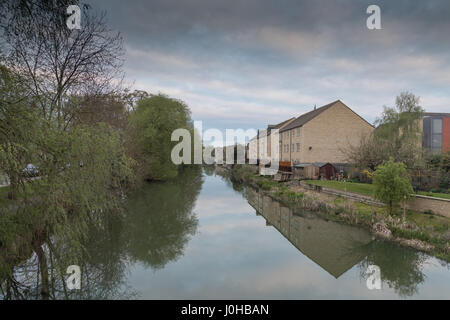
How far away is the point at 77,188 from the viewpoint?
6027mm

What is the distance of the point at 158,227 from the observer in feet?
45.3

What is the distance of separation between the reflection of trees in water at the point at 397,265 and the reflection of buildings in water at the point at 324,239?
401 millimetres

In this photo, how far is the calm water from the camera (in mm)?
7367

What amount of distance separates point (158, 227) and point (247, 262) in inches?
238

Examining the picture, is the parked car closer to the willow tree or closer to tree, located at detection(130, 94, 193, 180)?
the willow tree

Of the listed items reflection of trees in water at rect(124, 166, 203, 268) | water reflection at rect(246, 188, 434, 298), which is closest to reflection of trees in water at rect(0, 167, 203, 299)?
reflection of trees in water at rect(124, 166, 203, 268)

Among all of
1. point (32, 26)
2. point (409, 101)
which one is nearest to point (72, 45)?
point (32, 26)

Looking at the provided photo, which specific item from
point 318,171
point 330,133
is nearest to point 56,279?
point 318,171

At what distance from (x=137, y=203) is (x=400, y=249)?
16.1 meters

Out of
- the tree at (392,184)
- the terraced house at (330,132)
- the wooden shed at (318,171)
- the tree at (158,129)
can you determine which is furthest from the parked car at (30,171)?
the terraced house at (330,132)

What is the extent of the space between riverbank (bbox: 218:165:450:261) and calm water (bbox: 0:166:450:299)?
0.58 metres

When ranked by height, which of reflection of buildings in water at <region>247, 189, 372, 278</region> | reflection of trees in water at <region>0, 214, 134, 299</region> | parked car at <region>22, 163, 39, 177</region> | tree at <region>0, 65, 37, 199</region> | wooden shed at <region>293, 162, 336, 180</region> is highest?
tree at <region>0, 65, 37, 199</region>

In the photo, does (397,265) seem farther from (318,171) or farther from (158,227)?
(318,171)
